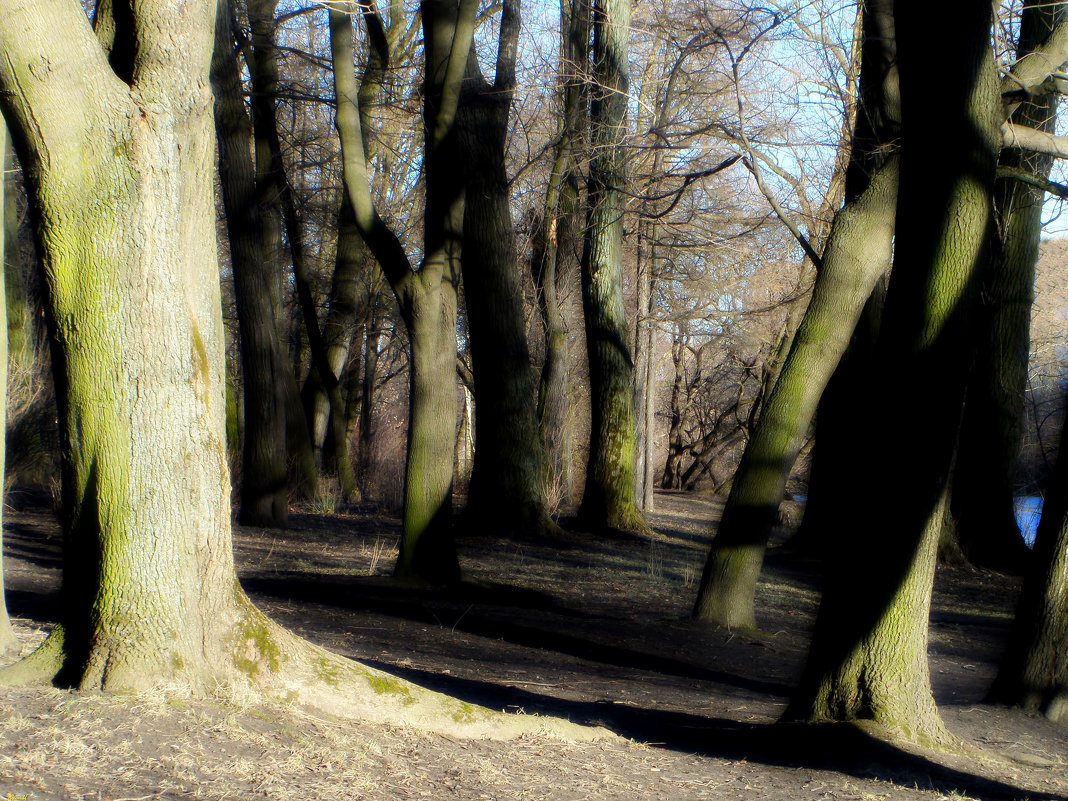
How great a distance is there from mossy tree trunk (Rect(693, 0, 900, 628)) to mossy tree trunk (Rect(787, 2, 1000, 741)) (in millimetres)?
2510

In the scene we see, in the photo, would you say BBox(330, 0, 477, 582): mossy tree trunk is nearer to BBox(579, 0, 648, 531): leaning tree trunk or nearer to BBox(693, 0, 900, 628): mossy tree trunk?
BBox(693, 0, 900, 628): mossy tree trunk

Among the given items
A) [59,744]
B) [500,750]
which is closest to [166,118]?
[59,744]

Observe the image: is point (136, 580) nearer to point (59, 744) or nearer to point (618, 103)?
point (59, 744)

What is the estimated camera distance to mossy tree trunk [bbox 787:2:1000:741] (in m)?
4.99

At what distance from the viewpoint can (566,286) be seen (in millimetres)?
19281

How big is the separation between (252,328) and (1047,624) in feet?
35.5

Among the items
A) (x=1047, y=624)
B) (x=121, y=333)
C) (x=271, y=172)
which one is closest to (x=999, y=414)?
(x=1047, y=624)

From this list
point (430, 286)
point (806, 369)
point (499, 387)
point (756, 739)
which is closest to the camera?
point (756, 739)

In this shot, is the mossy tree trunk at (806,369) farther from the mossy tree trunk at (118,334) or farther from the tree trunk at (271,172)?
the tree trunk at (271,172)

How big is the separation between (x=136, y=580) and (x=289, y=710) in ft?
2.93

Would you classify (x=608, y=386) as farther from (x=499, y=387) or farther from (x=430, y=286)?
(x=430, y=286)

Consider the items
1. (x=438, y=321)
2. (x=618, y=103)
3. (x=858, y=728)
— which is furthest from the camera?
(x=618, y=103)

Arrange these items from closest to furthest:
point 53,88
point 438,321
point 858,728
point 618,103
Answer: point 53,88, point 858,728, point 438,321, point 618,103

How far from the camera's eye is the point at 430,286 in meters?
8.43
